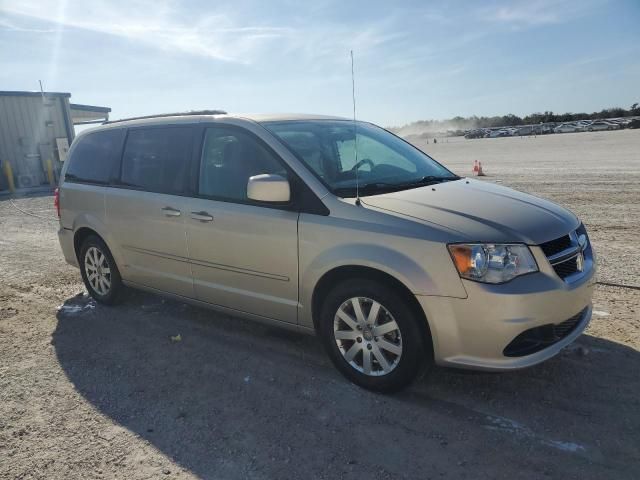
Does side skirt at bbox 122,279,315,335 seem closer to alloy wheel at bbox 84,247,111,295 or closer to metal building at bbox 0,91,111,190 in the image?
alloy wheel at bbox 84,247,111,295

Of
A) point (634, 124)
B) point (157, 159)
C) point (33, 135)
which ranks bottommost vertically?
point (634, 124)

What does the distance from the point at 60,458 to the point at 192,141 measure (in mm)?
2506

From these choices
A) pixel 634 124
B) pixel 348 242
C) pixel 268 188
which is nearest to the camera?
pixel 348 242

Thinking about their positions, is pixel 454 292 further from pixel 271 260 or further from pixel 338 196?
pixel 271 260

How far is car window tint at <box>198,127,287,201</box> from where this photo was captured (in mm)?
3842

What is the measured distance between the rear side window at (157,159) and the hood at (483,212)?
1782 mm

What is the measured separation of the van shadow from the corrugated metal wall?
20.6 metres

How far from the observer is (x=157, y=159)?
181 inches

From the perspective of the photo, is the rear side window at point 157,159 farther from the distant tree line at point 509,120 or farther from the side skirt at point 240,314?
the distant tree line at point 509,120

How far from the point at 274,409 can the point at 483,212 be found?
1.82 metres

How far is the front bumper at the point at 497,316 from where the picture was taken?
289 cm

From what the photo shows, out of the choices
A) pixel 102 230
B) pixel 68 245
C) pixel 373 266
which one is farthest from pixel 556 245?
pixel 68 245

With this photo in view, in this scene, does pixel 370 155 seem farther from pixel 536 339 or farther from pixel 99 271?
pixel 99 271

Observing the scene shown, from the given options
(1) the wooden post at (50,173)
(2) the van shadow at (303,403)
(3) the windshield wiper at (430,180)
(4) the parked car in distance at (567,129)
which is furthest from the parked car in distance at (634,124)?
(2) the van shadow at (303,403)
